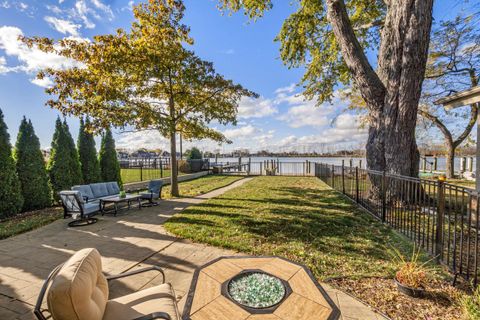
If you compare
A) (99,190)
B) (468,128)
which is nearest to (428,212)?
(99,190)

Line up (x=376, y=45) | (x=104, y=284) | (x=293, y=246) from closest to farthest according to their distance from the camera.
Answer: (x=104, y=284) → (x=293, y=246) → (x=376, y=45)

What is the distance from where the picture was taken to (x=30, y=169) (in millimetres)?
7051

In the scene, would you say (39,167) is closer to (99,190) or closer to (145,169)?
(99,190)

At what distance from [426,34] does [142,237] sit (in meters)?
9.42

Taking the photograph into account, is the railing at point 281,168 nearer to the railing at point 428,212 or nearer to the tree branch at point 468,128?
the railing at point 428,212

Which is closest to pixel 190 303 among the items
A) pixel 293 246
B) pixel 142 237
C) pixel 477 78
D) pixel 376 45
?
pixel 293 246

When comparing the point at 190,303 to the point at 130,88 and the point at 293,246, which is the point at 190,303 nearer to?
the point at 293,246

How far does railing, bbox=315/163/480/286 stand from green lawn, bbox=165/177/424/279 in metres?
0.40

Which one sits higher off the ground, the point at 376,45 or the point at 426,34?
the point at 376,45

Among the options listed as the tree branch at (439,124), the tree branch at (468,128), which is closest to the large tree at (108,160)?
the tree branch at (439,124)

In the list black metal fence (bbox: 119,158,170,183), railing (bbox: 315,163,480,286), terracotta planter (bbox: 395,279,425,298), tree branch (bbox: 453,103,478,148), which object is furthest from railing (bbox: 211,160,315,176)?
terracotta planter (bbox: 395,279,425,298)

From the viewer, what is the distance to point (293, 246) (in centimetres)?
410

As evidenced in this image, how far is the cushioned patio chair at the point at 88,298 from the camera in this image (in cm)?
132

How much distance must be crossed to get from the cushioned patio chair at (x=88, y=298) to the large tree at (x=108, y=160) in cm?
875
